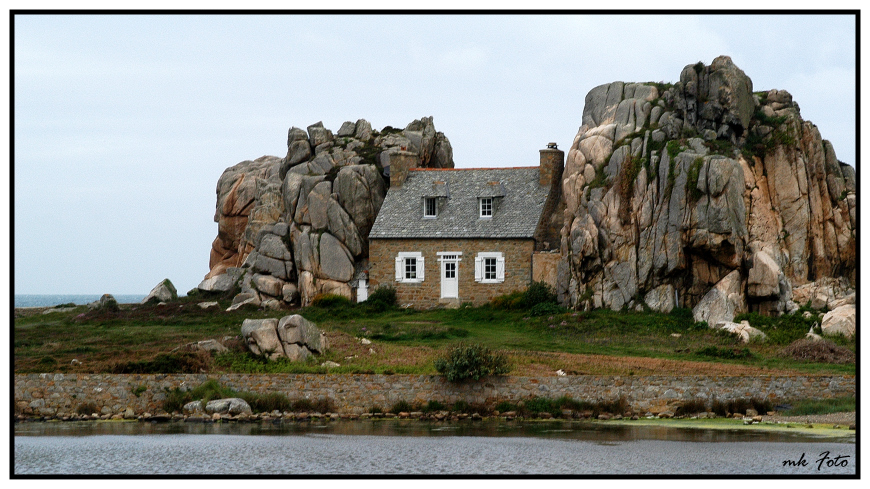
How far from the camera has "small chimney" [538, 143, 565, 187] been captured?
169 ft

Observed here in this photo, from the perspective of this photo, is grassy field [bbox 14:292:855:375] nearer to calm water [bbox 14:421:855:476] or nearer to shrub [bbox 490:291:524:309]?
shrub [bbox 490:291:524:309]

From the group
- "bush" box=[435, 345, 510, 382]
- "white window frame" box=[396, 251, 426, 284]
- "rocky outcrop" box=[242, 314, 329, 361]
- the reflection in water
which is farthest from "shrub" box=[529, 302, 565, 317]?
the reflection in water

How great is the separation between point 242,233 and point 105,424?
3455 centimetres

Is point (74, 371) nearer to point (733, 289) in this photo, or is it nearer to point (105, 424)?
point (105, 424)

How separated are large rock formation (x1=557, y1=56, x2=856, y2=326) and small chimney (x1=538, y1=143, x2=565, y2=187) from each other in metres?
3.29

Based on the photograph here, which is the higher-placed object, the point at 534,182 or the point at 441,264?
the point at 534,182

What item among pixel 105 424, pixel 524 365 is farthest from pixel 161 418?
pixel 524 365

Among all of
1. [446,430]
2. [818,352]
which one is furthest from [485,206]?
[446,430]

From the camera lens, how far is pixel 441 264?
50062 millimetres

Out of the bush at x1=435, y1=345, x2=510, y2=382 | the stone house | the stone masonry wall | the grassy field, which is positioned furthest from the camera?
the stone house

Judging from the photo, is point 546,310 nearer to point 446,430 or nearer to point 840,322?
point 840,322

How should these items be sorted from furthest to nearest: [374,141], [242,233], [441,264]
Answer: [242,233]
[374,141]
[441,264]

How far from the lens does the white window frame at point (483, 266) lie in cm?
4928

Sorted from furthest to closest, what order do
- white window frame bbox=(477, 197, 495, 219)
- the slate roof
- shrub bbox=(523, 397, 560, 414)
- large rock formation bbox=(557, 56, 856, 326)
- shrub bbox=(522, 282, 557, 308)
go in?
white window frame bbox=(477, 197, 495, 219) → the slate roof → shrub bbox=(522, 282, 557, 308) → large rock formation bbox=(557, 56, 856, 326) → shrub bbox=(523, 397, 560, 414)
